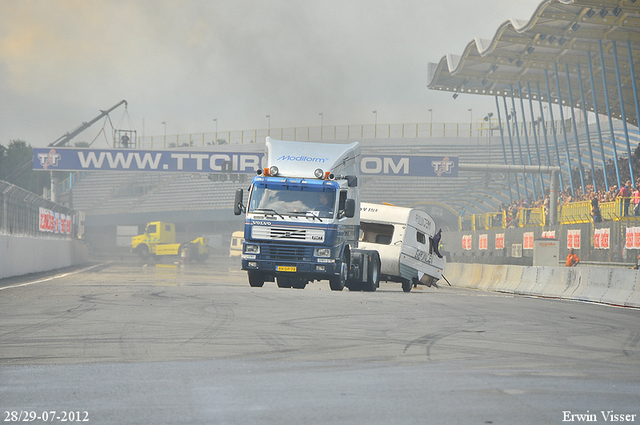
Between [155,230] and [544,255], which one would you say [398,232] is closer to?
[544,255]

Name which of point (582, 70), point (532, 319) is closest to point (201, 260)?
point (582, 70)

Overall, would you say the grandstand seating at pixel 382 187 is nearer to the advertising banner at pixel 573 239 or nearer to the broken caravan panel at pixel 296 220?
the advertising banner at pixel 573 239

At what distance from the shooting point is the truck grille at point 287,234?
58.2 feet

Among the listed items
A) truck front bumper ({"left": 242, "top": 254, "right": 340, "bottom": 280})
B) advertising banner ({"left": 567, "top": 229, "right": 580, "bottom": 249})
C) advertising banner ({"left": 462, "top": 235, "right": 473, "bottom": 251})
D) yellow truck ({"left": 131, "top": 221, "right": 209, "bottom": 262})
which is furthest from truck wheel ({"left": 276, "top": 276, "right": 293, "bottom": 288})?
yellow truck ({"left": 131, "top": 221, "right": 209, "bottom": 262})

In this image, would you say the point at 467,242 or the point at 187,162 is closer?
the point at 467,242

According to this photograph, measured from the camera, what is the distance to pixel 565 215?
3634cm

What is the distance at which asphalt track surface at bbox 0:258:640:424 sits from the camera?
5781 mm

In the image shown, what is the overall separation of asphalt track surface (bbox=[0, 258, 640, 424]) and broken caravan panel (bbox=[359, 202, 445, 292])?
6.66 m

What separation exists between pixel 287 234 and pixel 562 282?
30.3 feet

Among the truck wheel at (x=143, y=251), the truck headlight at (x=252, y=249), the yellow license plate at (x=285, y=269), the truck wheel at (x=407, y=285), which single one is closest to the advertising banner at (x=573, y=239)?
the truck wheel at (x=407, y=285)

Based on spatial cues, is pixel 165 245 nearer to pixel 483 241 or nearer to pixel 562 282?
pixel 483 241

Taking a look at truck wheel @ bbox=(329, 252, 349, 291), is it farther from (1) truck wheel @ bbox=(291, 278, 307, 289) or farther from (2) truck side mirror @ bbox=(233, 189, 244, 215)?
(2) truck side mirror @ bbox=(233, 189, 244, 215)

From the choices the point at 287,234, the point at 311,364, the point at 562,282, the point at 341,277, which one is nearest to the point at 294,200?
the point at 287,234

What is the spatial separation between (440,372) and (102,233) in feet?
282
